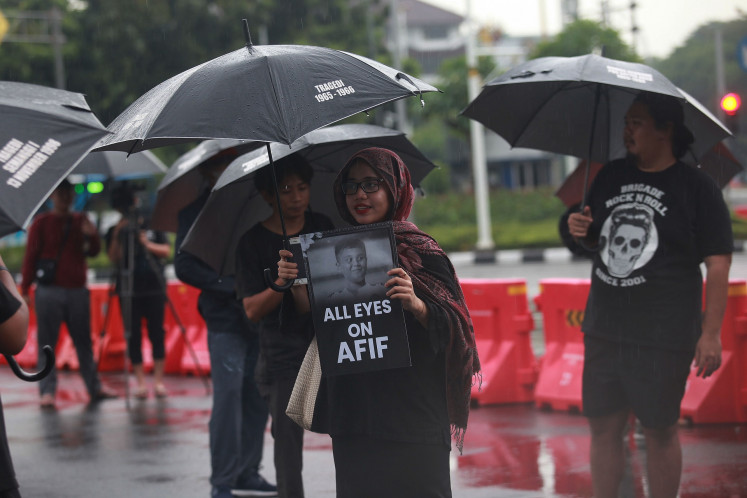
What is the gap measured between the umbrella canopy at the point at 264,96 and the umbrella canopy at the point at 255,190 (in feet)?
3.25

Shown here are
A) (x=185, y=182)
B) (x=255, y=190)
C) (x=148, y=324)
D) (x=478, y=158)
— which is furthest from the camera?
(x=478, y=158)

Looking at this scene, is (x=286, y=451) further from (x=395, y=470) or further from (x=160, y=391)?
(x=160, y=391)

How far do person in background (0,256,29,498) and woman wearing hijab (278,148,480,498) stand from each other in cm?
99

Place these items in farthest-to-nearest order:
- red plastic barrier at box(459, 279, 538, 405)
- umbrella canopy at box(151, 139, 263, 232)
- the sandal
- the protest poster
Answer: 1. the sandal
2. red plastic barrier at box(459, 279, 538, 405)
3. umbrella canopy at box(151, 139, 263, 232)
4. the protest poster

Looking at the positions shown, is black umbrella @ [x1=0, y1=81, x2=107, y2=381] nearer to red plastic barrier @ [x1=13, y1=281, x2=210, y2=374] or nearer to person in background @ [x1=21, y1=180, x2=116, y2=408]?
person in background @ [x1=21, y1=180, x2=116, y2=408]

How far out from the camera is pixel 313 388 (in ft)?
11.6

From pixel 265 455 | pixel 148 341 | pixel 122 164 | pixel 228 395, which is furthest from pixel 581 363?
pixel 148 341

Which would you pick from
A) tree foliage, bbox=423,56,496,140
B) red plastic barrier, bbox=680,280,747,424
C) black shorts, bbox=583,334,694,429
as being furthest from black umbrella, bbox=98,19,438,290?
tree foliage, bbox=423,56,496,140

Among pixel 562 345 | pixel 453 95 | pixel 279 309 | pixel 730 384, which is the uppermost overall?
pixel 453 95

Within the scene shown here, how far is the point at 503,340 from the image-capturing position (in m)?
8.36

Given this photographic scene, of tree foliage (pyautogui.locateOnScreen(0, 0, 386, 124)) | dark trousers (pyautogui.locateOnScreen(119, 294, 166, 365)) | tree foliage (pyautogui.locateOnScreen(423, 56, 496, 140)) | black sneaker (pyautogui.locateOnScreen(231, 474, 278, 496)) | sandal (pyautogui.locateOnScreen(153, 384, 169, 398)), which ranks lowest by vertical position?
sandal (pyautogui.locateOnScreen(153, 384, 169, 398))

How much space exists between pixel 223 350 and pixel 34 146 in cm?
243

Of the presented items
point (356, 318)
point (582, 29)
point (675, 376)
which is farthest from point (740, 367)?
point (582, 29)

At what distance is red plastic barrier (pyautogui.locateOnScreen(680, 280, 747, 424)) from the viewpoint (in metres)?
6.92
